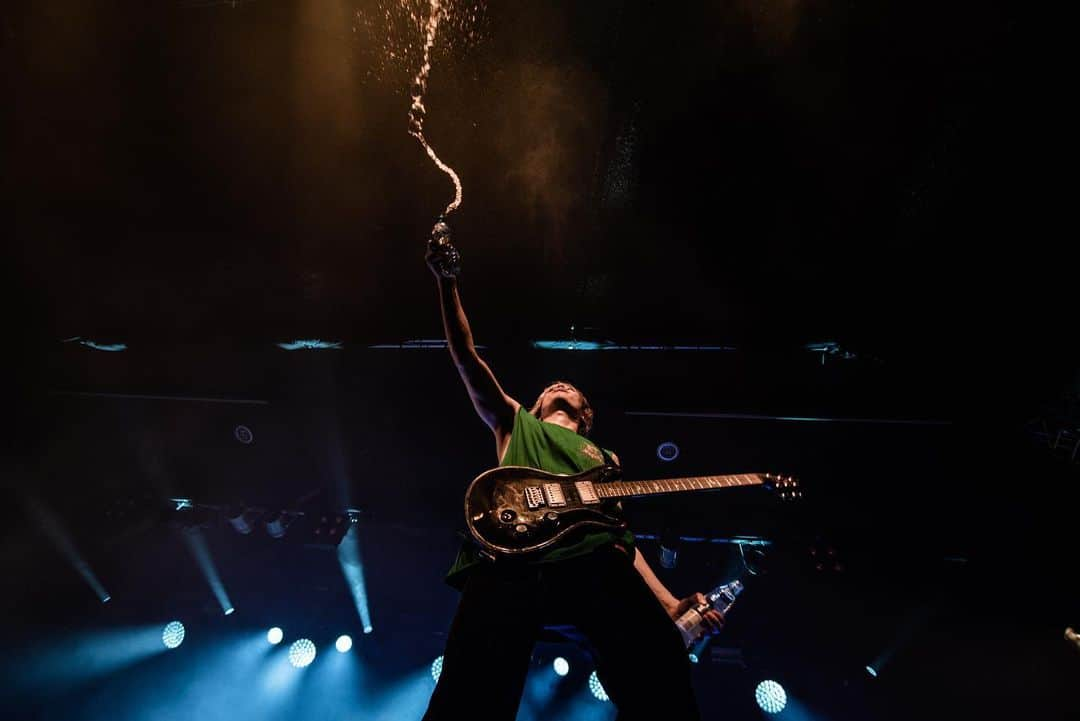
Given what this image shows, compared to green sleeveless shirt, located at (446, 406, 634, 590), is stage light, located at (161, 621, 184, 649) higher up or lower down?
lower down

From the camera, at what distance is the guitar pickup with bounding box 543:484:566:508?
1.97m

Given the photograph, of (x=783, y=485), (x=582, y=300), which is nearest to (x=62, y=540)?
(x=582, y=300)

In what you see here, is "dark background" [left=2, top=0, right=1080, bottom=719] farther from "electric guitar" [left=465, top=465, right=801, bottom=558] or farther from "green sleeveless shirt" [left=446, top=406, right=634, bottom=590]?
"electric guitar" [left=465, top=465, right=801, bottom=558]

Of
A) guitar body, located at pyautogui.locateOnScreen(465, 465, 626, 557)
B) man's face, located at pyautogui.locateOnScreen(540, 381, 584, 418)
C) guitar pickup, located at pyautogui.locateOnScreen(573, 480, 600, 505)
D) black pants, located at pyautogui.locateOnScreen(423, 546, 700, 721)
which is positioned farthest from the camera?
man's face, located at pyautogui.locateOnScreen(540, 381, 584, 418)

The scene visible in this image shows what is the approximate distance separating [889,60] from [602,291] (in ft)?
8.05

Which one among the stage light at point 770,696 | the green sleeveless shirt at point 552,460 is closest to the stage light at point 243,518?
the green sleeveless shirt at point 552,460

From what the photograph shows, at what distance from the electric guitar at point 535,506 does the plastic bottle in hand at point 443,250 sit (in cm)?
133

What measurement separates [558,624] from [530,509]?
0.60 m

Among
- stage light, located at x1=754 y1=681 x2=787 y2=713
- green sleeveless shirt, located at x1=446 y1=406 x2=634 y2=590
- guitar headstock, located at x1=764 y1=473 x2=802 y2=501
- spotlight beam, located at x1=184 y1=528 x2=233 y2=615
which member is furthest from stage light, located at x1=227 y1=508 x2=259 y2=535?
stage light, located at x1=754 y1=681 x2=787 y2=713

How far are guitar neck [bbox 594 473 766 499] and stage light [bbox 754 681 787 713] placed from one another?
172 inches

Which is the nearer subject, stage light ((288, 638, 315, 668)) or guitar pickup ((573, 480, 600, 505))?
guitar pickup ((573, 480, 600, 505))

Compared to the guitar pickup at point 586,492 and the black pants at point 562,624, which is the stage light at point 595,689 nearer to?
the black pants at point 562,624

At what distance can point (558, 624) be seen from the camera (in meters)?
1.74

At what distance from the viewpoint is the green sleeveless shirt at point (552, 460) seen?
1.78 metres
